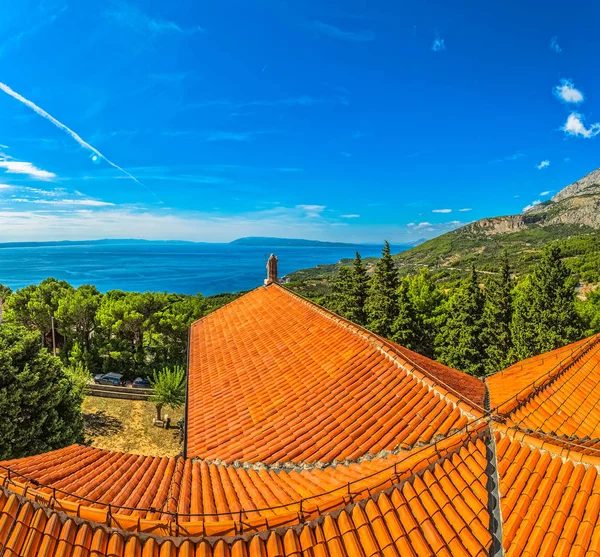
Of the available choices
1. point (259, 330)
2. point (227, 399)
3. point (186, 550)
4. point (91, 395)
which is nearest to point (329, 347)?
point (227, 399)

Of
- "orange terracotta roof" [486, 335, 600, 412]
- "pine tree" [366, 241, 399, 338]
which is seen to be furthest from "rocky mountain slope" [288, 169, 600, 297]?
"orange terracotta roof" [486, 335, 600, 412]

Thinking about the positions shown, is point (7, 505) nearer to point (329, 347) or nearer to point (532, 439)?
point (532, 439)

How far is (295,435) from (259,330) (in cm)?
738

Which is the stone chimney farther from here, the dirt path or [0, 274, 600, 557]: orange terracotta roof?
[0, 274, 600, 557]: orange terracotta roof

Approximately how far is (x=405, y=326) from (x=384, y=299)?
2.37 metres

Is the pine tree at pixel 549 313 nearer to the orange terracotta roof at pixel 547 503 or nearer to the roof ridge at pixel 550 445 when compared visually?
the roof ridge at pixel 550 445

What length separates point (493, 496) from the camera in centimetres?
442

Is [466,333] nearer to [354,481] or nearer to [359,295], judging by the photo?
[359,295]

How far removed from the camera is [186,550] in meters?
3.57

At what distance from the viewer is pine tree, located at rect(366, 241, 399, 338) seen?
2520 centimetres

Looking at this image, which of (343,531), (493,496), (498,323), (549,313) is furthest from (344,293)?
(343,531)

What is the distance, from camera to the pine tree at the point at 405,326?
24.3 m

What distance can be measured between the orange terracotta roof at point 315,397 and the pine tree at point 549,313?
1338 cm

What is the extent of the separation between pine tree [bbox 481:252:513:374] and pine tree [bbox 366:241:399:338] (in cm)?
612
